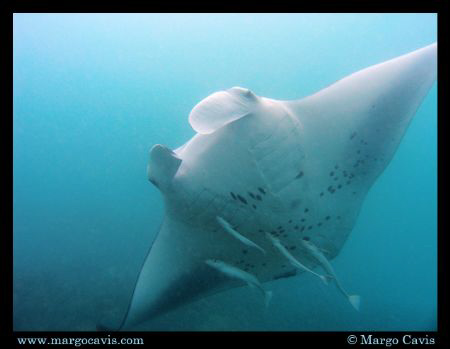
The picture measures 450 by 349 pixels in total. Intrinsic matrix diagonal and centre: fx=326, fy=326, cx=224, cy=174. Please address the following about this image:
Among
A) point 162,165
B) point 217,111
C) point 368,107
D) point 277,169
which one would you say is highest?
point 217,111

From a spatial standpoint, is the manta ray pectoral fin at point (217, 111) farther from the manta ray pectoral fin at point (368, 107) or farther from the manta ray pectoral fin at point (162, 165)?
the manta ray pectoral fin at point (368, 107)

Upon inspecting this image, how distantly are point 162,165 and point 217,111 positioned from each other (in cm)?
48

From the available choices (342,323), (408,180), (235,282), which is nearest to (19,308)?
(235,282)

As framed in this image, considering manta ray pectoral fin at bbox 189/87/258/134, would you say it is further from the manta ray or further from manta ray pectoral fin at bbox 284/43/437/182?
manta ray pectoral fin at bbox 284/43/437/182

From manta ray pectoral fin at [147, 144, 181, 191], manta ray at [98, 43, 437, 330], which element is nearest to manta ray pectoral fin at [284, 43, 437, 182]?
manta ray at [98, 43, 437, 330]

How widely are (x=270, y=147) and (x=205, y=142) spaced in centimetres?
42

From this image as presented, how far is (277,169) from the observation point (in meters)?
2.07

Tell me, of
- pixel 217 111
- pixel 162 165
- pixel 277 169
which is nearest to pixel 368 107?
pixel 277 169

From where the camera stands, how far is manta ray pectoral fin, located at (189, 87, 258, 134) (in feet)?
6.13

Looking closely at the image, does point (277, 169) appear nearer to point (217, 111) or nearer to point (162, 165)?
point (217, 111)

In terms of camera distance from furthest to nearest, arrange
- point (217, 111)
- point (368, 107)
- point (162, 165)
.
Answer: point (368, 107) → point (162, 165) → point (217, 111)

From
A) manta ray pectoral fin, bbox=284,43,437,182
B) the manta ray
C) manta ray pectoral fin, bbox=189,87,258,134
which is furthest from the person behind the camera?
manta ray pectoral fin, bbox=284,43,437,182

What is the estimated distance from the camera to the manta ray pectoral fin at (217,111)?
187cm

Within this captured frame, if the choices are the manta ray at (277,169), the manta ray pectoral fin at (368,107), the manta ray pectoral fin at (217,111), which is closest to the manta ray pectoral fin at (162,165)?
the manta ray at (277,169)
